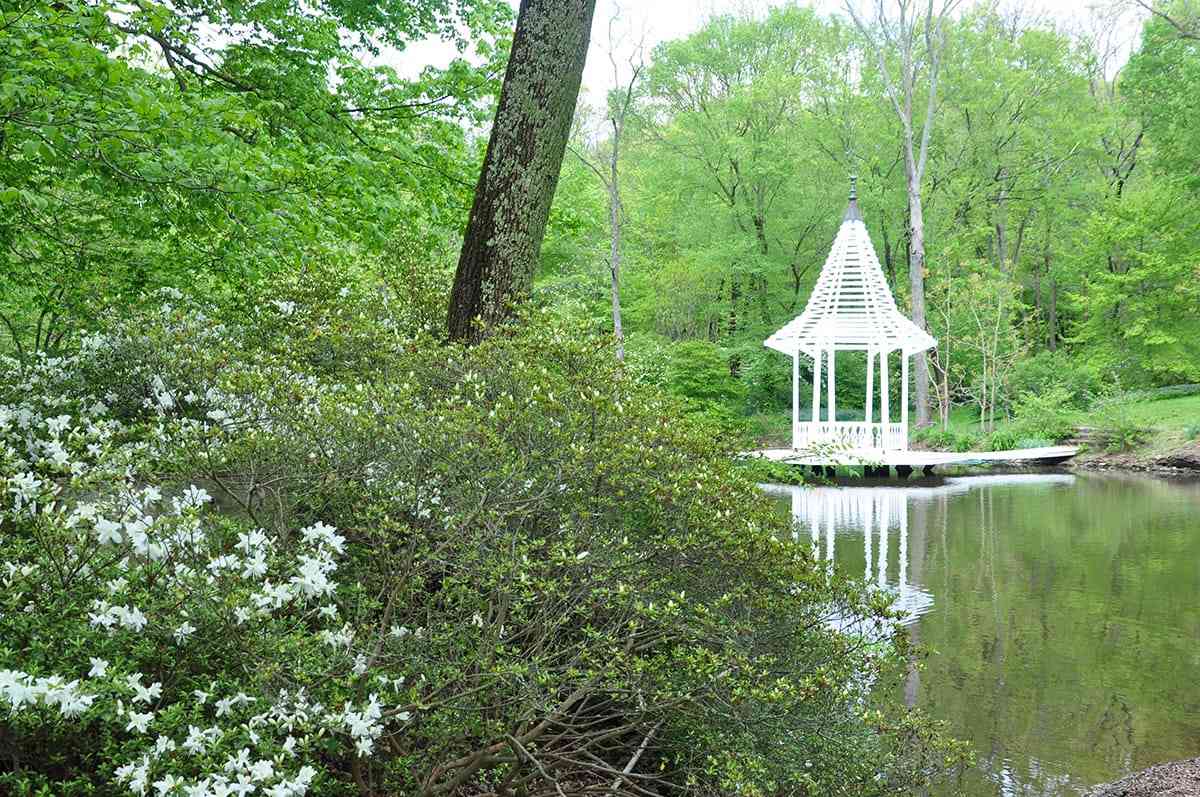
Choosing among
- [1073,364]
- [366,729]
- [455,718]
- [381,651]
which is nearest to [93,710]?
[366,729]

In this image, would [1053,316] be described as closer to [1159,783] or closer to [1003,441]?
[1003,441]

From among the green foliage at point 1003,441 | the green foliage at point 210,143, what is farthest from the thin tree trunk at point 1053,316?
the green foliage at point 210,143

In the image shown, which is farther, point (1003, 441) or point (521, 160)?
point (1003, 441)

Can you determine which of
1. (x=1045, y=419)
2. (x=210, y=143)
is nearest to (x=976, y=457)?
(x=1045, y=419)

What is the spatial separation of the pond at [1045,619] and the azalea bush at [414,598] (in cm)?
81

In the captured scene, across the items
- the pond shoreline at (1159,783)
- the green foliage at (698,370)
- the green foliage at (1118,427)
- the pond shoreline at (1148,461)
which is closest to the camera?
the pond shoreline at (1159,783)

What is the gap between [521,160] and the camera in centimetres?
431

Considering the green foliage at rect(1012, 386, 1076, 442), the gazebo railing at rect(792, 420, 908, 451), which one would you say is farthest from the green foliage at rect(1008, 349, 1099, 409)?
the gazebo railing at rect(792, 420, 908, 451)

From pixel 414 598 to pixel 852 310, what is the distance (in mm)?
17864

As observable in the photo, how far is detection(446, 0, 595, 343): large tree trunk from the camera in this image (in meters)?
4.27

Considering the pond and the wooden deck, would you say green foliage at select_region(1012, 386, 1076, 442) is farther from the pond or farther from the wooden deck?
the pond

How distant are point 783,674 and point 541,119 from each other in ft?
8.85

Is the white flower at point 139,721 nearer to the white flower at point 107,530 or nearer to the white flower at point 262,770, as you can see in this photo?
the white flower at point 262,770

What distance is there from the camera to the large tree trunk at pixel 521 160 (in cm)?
427
